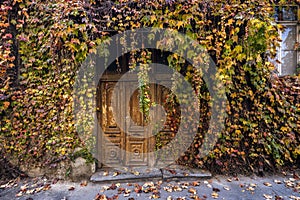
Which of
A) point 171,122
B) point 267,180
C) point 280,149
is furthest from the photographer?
point 171,122

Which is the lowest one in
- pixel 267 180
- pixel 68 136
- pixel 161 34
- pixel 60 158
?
pixel 267 180

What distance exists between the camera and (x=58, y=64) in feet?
10.7

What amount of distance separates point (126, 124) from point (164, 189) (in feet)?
4.54

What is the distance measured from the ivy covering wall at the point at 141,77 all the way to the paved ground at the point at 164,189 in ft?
1.02

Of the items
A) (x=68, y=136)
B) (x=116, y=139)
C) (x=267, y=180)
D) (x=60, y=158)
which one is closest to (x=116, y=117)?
(x=116, y=139)

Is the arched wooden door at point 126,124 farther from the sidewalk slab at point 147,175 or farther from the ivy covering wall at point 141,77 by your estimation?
the ivy covering wall at point 141,77

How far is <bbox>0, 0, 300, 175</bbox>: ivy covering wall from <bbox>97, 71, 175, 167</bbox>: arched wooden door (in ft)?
1.79

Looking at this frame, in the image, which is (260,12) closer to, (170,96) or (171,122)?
(170,96)

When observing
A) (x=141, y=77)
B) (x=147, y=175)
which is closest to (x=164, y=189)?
(x=147, y=175)

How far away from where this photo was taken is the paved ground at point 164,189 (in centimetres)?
273

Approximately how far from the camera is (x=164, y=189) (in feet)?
9.48

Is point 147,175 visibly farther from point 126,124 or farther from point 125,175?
point 126,124

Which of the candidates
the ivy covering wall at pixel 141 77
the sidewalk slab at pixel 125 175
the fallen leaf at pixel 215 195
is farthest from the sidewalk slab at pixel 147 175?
the fallen leaf at pixel 215 195

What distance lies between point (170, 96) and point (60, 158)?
223cm
